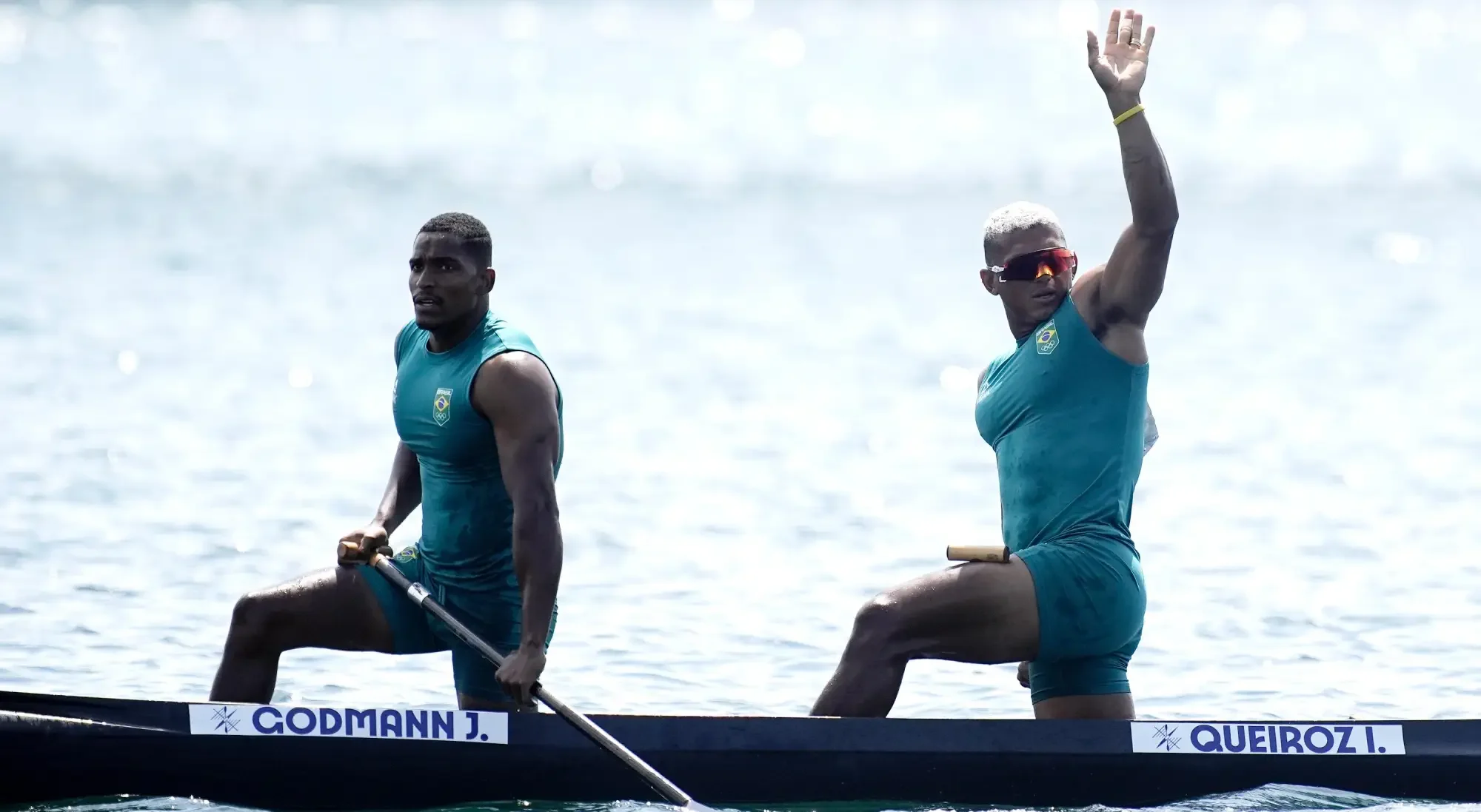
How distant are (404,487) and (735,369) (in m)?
16.3

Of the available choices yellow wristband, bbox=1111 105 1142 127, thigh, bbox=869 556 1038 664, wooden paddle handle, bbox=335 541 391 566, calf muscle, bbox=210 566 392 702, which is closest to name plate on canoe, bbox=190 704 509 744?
calf muscle, bbox=210 566 392 702

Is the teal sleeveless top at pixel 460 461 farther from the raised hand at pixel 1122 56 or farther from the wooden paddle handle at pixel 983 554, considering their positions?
the raised hand at pixel 1122 56

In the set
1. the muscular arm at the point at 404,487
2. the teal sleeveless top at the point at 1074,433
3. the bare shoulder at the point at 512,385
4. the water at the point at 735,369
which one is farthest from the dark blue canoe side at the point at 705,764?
the bare shoulder at the point at 512,385

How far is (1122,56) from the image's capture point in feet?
29.8

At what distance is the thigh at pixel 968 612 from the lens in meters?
8.64

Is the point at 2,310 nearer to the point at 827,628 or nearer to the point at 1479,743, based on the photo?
the point at 827,628

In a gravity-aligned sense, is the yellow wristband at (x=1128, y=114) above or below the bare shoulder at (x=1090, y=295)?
above

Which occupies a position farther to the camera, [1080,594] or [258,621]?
[258,621]

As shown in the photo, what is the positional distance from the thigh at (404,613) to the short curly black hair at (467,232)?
1275 mm

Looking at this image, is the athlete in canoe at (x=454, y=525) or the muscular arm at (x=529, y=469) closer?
the muscular arm at (x=529, y=469)

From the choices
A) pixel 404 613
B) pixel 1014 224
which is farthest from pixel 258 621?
pixel 1014 224

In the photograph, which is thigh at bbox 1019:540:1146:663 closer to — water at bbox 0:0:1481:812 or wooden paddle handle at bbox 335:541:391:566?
water at bbox 0:0:1481:812

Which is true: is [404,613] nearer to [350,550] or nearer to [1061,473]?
[350,550]

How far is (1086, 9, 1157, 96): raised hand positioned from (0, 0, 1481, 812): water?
9.37 feet
